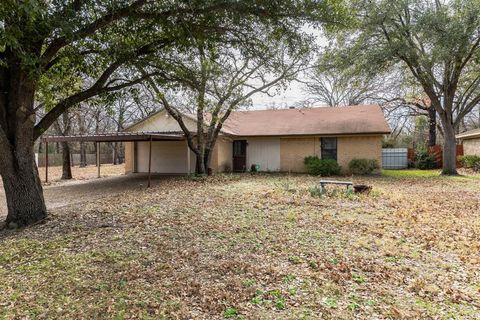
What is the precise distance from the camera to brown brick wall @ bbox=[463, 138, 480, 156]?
20763mm

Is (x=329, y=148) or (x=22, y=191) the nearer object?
(x=22, y=191)

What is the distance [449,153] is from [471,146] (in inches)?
A: 283

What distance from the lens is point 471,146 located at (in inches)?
866

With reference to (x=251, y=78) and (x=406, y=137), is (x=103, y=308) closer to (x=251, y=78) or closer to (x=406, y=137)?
(x=251, y=78)

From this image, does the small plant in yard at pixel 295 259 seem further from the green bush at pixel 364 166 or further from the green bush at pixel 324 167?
the green bush at pixel 364 166

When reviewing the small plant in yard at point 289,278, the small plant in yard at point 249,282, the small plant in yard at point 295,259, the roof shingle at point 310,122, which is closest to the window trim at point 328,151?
the roof shingle at point 310,122

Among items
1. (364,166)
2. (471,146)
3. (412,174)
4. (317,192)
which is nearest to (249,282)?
(317,192)

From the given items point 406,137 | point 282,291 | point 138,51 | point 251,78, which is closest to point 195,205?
point 138,51

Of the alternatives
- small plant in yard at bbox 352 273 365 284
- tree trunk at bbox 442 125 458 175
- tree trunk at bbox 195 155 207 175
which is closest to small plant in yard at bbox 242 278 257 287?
small plant in yard at bbox 352 273 365 284

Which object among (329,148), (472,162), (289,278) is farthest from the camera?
(472,162)

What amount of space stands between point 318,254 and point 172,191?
7.30m

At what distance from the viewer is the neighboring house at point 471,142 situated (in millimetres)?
20703

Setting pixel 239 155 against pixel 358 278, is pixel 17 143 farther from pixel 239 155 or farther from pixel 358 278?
pixel 239 155

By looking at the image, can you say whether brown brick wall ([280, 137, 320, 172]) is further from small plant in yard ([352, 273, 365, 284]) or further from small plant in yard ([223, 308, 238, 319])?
small plant in yard ([223, 308, 238, 319])
